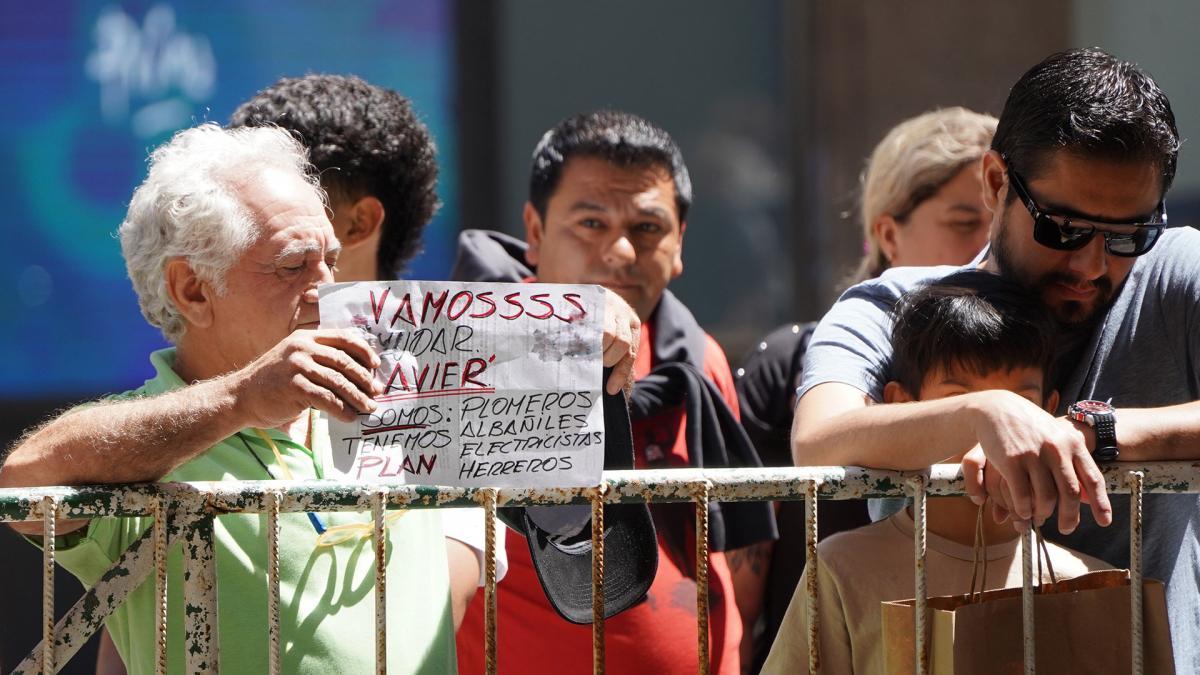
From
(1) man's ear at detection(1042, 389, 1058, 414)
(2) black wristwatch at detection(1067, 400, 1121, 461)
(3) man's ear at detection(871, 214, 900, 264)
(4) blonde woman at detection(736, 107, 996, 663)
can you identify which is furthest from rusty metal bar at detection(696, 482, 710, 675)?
(3) man's ear at detection(871, 214, 900, 264)

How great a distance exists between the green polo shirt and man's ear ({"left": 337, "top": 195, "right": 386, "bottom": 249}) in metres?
1.00

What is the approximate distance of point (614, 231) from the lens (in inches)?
150

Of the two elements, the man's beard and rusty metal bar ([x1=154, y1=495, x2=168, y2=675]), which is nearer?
rusty metal bar ([x1=154, y1=495, x2=168, y2=675])

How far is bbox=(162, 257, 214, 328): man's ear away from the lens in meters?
2.60

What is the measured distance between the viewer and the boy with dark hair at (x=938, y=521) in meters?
2.36

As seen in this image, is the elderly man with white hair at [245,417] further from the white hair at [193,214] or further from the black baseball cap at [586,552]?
the black baseball cap at [586,552]

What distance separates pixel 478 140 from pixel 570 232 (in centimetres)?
261

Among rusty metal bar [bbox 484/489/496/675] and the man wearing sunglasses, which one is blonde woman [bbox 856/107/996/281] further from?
rusty metal bar [bbox 484/489/496/675]

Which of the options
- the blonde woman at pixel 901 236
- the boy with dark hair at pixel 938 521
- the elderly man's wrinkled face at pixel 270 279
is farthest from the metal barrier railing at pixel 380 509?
the blonde woman at pixel 901 236

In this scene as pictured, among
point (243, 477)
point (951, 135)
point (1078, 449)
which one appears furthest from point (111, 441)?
point (951, 135)

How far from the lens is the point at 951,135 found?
12.9 ft

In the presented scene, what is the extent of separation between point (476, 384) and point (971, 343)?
2.92 feet

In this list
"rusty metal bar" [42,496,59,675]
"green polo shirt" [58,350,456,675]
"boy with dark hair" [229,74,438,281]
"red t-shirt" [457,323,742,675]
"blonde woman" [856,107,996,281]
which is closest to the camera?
"rusty metal bar" [42,496,59,675]

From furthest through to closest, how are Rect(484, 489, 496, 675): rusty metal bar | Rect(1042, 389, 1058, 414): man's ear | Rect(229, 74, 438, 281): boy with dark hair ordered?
Rect(229, 74, 438, 281): boy with dark hair, Rect(1042, 389, 1058, 414): man's ear, Rect(484, 489, 496, 675): rusty metal bar
